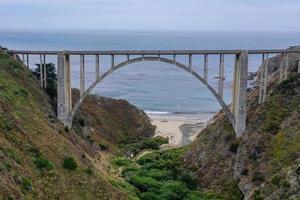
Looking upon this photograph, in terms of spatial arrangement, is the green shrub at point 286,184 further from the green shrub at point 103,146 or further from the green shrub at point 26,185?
the green shrub at point 103,146

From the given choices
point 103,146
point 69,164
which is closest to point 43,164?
point 69,164

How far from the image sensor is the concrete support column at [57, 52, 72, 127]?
49.4m

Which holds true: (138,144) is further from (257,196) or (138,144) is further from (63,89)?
(257,196)

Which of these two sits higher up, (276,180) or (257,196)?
(276,180)

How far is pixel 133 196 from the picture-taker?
38.5 metres

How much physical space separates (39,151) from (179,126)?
53605 millimetres

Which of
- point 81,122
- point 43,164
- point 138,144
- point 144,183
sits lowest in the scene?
point 138,144

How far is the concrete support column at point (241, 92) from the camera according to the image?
4706 centimetres

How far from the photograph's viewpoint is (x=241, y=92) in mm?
47250

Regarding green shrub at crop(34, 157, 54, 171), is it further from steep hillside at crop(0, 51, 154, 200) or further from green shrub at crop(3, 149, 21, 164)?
green shrub at crop(3, 149, 21, 164)

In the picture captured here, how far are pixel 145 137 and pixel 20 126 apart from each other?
1494 inches

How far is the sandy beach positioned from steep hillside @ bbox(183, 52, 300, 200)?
60.2 feet

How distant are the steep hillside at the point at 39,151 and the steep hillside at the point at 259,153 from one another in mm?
11033

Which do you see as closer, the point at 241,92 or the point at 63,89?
the point at 241,92
